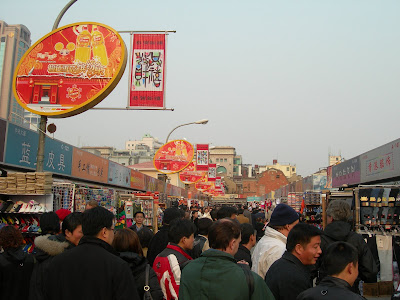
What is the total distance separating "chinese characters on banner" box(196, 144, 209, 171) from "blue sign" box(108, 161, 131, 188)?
1008cm

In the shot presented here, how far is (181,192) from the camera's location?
45469mm

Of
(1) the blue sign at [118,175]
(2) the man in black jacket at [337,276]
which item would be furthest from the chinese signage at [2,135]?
(1) the blue sign at [118,175]

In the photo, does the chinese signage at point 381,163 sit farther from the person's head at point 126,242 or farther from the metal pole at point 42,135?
the person's head at point 126,242

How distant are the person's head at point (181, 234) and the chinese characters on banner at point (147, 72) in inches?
280

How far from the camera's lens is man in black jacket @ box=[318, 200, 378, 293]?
530 cm

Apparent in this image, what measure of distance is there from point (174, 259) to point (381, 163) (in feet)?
45.7

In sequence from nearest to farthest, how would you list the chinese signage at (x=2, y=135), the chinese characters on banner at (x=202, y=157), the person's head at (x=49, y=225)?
the person's head at (x=49, y=225) → the chinese signage at (x=2, y=135) → the chinese characters on banner at (x=202, y=157)

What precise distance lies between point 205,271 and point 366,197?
8.44 m

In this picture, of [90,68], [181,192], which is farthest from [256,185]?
[90,68]

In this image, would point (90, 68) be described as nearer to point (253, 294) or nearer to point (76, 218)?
point (76, 218)

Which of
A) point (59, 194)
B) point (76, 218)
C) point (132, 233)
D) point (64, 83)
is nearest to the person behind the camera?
point (132, 233)

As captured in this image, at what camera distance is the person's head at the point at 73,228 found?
16.3 feet

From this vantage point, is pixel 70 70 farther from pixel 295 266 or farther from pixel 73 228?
pixel 295 266

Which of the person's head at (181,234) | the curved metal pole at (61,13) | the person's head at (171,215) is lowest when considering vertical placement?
the person's head at (181,234)
